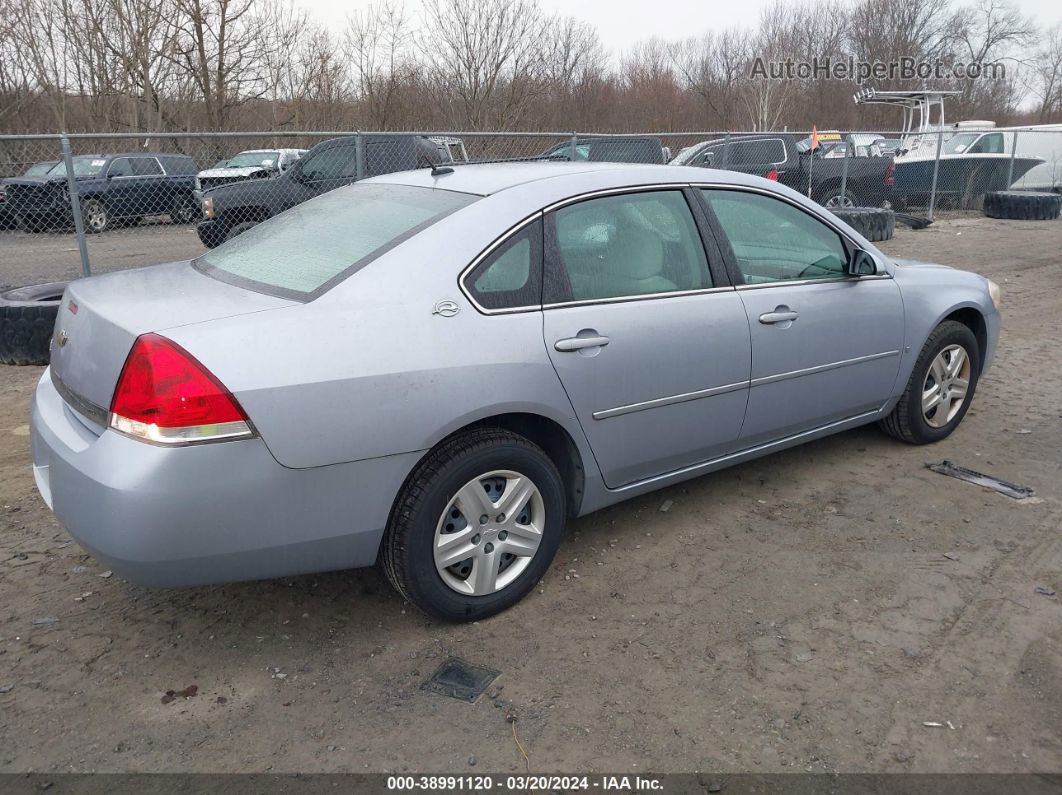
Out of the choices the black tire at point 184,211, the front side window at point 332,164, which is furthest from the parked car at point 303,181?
the black tire at point 184,211

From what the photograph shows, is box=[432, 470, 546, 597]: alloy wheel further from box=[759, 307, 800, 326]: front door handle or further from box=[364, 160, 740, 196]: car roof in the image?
box=[759, 307, 800, 326]: front door handle

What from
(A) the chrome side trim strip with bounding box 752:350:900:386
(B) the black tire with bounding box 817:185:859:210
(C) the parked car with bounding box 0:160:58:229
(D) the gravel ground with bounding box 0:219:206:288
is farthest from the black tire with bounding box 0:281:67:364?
(B) the black tire with bounding box 817:185:859:210

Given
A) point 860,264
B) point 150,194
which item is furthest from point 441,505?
point 150,194

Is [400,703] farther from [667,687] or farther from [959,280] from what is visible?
[959,280]

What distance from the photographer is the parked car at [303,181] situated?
10.7m

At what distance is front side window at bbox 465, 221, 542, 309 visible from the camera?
3.03 metres

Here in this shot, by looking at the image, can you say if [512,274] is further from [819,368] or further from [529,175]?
[819,368]

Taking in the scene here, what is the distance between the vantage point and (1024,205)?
1766 cm

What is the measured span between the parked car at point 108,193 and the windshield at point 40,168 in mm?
61

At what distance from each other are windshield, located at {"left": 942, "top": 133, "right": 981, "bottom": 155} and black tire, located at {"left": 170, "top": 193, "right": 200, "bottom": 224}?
16154 mm

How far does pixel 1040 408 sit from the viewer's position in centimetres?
556

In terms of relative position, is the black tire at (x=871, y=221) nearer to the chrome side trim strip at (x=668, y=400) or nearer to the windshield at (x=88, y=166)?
the chrome side trim strip at (x=668, y=400)

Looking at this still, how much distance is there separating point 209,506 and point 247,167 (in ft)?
48.3

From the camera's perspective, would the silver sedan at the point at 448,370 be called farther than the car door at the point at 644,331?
No
